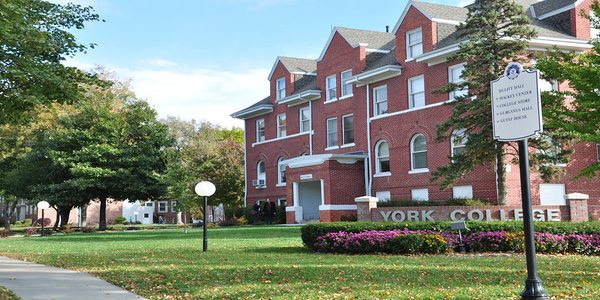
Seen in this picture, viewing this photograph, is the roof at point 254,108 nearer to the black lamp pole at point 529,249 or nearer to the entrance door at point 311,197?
the entrance door at point 311,197

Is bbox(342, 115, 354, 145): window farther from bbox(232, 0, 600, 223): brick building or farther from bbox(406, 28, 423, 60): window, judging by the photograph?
bbox(406, 28, 423, 60): window

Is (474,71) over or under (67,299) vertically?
over

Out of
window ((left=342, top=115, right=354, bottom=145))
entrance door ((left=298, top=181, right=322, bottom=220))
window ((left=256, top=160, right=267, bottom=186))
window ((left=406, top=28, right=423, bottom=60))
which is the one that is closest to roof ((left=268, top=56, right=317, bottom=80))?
window ((left=256, top=160, right=267, bottom=186))

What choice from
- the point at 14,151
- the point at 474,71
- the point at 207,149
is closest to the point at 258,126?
the point at 207,149

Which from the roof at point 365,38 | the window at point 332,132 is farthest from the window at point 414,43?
the window at point 332,132

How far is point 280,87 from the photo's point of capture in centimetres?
4403

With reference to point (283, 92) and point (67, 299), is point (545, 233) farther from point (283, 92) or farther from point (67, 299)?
point (283, 92)

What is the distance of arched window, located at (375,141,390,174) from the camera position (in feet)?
113

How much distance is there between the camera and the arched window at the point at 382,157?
34500mm

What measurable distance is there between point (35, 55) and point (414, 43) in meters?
22.4

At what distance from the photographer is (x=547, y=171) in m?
24.0

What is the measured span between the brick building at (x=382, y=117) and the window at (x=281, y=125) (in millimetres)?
119

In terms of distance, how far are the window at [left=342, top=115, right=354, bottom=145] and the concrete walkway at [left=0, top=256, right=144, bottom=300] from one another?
2522 centimetres

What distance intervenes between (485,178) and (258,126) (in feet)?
71.0
